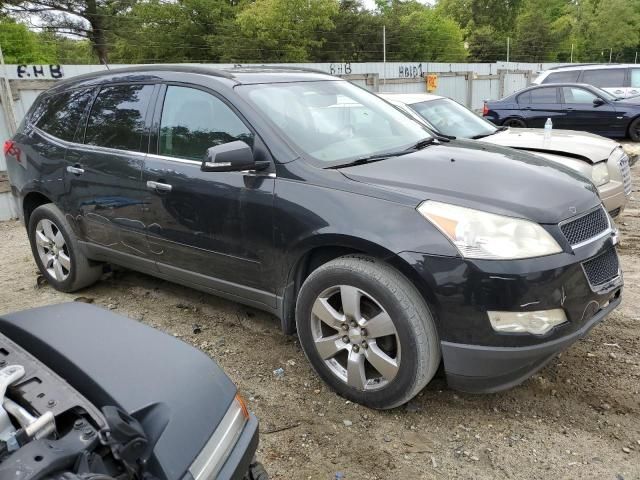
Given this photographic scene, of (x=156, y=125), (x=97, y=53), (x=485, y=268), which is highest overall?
(x=97, y=53)

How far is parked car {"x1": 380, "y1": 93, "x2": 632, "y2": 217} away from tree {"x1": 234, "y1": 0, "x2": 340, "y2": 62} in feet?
87.1

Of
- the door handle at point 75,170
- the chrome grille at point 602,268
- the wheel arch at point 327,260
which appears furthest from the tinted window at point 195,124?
the chrome grille at point 602,268

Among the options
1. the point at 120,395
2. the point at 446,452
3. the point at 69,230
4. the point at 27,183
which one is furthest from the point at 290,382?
the point at 27,183

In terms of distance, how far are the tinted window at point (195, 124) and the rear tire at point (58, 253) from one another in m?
1.44

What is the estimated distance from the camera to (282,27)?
3322 cm

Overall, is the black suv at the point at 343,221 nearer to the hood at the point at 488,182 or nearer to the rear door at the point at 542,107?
the hood at the point at 488,182

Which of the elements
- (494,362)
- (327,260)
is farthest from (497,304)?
(327,260)

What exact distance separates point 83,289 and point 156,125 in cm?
196

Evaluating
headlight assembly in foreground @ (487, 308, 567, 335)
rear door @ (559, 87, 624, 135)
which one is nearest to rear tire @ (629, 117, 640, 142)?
rear door @ (559, 87, 624, 135)

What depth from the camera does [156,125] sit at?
369 centimetres

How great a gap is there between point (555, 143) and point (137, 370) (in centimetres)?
558

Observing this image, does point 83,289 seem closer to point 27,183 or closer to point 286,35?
point 27,183

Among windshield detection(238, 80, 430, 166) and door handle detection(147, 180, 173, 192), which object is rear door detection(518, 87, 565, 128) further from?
door handle detection(147, 180, 173, 192)

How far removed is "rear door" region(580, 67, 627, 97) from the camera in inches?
563
